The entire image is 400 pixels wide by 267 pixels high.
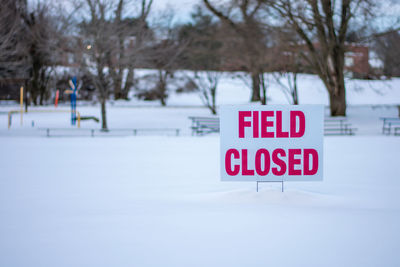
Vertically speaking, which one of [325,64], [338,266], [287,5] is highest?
[287,5]

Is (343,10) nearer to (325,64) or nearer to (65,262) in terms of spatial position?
(325,64)

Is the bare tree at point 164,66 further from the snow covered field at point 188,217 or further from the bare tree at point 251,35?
the snow covered field at point 188,217

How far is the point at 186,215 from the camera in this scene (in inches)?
246

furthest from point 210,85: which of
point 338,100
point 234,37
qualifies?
point 338,100

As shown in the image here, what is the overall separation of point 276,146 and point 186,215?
1.94 metres

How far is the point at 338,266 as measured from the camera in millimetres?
4414

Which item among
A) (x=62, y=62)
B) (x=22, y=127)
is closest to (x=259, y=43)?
(x=22, y=127)

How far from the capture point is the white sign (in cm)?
705

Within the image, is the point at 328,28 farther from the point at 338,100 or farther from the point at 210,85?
the point at 210,85

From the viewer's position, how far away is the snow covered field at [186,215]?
4734 mm

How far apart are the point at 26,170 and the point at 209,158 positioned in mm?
5122

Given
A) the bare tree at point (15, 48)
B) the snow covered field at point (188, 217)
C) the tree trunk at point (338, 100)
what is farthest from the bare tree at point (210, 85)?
the snow covered field at point (188, 217)

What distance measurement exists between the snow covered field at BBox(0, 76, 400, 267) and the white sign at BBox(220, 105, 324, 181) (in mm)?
467

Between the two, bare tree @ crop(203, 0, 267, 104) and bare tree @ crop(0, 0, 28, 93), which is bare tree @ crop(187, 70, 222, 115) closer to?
bare tree @ crop(203, 0, 267, 104)
